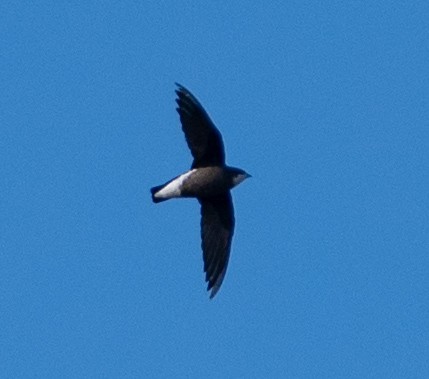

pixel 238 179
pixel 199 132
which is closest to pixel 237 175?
pixel 238 179

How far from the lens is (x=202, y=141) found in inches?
1366

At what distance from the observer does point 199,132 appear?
34594mm

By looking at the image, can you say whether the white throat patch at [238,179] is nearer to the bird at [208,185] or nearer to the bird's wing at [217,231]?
the bird at [208,185]

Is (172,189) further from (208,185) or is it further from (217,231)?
(217,231)

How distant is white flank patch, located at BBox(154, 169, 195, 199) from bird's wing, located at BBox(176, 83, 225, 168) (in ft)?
0.77

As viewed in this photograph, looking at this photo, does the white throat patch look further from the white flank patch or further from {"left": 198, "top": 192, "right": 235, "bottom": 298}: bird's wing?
the white flank patch

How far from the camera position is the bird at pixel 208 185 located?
34469 mm

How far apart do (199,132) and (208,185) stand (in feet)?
2.36

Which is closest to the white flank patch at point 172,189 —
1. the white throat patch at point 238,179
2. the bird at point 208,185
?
the bird at point 208,185

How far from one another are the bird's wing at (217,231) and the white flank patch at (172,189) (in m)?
0.58

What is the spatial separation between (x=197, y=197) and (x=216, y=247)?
709 millimetres

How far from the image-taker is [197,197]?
115 feet

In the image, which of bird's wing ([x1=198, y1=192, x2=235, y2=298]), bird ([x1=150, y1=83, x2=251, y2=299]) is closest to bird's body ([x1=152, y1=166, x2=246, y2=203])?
bird ([x1=150, y1=83, x2=251, y2=299])

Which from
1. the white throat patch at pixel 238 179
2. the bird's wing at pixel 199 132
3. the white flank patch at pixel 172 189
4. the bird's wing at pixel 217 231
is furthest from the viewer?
the bird's wing at pixel 217 231
